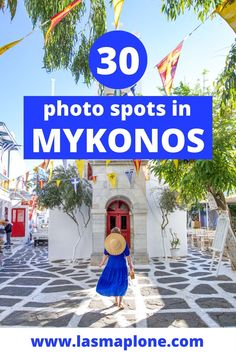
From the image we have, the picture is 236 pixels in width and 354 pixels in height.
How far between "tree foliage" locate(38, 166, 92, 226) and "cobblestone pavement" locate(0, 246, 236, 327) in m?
2.66

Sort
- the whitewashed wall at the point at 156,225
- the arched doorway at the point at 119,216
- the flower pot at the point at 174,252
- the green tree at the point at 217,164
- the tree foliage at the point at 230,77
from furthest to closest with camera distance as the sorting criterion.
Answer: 1. the whitewashed wall at the point at 156,225
2. the flower pot at the point at 174,252
3. the arched doorway at the point at 119,216
4. the green tree at the point at 217,164
5. the tree foliage at the point at 230,77

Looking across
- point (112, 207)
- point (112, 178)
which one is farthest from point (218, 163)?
point (112, 207)

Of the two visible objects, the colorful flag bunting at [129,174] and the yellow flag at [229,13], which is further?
the colorful flag bunting at [129,174]

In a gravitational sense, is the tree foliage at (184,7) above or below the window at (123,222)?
above

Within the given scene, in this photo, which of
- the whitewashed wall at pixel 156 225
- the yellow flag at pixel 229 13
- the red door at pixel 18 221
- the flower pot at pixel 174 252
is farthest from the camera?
the red door at pixel 18 221

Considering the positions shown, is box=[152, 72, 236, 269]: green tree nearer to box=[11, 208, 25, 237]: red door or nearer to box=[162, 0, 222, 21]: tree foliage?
box=[162, 0, 222, 21]: tree foliage

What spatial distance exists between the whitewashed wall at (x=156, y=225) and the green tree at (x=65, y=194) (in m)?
3.00

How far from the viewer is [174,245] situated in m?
15.6

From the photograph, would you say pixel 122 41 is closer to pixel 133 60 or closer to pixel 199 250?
pixel 133 60

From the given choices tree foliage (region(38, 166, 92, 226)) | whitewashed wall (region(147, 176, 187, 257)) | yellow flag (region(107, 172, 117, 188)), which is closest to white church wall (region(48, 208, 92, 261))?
tree foliage (region(38, 166, 92, 226))

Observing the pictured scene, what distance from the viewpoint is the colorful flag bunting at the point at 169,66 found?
210 inches

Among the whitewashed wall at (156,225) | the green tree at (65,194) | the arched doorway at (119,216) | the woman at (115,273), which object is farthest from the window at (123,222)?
the woman at (115,273)

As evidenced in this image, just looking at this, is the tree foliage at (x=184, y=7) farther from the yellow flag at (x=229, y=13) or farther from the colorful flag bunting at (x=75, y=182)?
the colorful flag bunting at (x=75, y=182)
